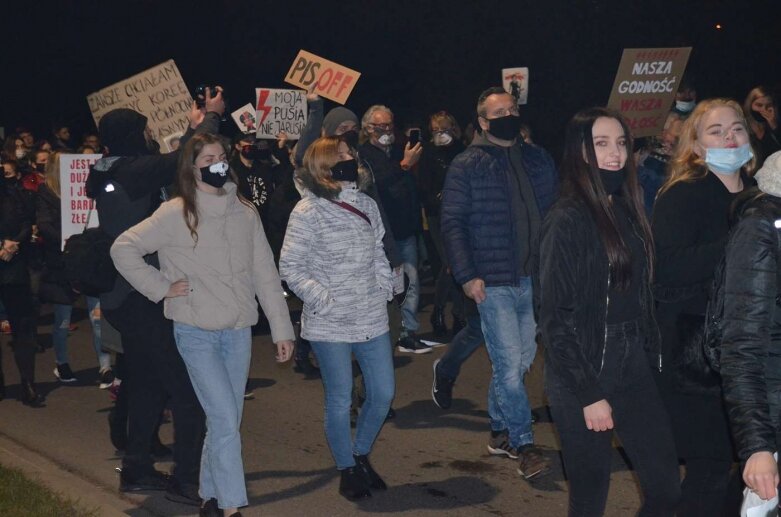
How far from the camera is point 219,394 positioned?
5953mm

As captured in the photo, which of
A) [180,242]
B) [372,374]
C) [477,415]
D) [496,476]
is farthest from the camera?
[477,415]

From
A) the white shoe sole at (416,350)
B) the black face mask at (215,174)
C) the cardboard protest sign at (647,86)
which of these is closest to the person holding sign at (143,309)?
the black face mask at (215,174)

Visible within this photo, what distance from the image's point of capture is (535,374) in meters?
9.76

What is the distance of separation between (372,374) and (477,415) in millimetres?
2146

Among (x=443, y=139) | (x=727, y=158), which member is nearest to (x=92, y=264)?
(x=727, y=158)

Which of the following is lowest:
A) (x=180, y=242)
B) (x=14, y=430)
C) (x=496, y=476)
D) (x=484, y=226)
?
(x=14, y=430)

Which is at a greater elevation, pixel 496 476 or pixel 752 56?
pixel 752 56

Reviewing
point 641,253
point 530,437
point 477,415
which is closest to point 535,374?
point 477,415

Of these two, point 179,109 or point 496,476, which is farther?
point 179,109

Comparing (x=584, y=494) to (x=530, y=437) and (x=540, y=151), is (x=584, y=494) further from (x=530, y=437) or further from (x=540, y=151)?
(x=540, y=151)

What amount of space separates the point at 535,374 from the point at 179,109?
12.3ft

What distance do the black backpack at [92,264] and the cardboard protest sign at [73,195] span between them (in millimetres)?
2311

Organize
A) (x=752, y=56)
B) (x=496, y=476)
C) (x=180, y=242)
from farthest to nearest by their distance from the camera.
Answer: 1. (x=752, y=56)
2. (x=496, y=476)
3. (x=180, y=242)

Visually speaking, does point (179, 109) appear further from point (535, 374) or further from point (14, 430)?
point (535, 374)
